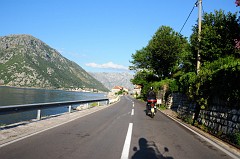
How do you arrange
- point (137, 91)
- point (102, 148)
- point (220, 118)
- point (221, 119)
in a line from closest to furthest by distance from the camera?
point (102, 148), point (221, 119), point (220, 118), point (137, 91)

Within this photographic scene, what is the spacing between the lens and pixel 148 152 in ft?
21.5

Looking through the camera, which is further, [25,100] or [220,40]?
[25,100]

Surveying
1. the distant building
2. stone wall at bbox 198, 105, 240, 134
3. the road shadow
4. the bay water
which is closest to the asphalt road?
the road shadow

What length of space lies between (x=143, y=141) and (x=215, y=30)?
37.8ft

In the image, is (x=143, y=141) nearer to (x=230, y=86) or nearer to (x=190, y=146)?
(x=190, y=146)

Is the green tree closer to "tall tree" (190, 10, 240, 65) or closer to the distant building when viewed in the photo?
"tall tree" (190, 10, 240, 65)

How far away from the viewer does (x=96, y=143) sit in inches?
287

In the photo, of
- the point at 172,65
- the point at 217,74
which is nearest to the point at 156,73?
the point at 172,65

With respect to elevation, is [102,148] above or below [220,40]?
below

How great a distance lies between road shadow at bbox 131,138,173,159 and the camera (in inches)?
240

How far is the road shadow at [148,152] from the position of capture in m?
6.10

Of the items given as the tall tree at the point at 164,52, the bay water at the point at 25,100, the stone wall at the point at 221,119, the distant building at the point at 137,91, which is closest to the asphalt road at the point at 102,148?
the stone wall at the point at 221,119

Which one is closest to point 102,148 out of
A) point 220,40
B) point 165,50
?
point 220,40

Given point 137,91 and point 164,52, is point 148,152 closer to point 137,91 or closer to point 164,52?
point 164,52
